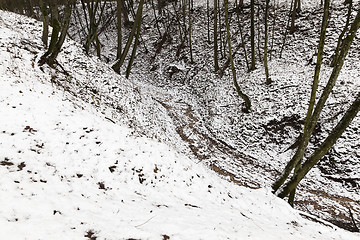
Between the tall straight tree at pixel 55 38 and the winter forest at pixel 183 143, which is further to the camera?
the tall straight tree at pixel 55 38

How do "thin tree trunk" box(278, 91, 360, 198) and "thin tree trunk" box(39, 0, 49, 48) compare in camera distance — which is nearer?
"thin tree trunk" box(278, 91, 360, 198)

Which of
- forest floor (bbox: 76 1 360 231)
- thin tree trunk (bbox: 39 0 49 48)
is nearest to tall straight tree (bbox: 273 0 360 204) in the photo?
forest floor (bbox: 76 1 360 231)

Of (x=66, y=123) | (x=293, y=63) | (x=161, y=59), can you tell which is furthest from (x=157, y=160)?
(x=161, y=59)

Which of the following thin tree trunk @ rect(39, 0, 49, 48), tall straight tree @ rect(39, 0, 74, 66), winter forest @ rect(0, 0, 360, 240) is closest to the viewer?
winter forest @ rect(0, 0, 360, 240)

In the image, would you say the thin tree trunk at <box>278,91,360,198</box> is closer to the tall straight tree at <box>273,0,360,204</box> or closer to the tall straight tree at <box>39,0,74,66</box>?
the tall straight tree at <box>273,0,360,204</box>

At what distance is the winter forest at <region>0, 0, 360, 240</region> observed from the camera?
12.9ft

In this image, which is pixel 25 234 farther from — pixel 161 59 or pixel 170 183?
pixel 161 59

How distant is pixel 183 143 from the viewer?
443 inches

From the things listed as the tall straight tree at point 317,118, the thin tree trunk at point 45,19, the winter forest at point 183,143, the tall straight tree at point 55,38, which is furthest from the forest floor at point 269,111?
the thin tree trunk at point 45,19

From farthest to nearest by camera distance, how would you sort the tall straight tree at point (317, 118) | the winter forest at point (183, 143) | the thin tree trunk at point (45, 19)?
the thin tree trunk at point (45, 19), the tall straight tree at point (317, 118), the winter forest at point (183, 143)

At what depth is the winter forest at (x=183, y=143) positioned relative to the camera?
3.95 m

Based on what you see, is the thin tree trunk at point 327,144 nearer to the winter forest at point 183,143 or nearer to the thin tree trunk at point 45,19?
the winter forest at point 183,143

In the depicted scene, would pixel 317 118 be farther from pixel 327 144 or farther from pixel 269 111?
pixel 269 111

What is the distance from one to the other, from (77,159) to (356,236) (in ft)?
25.1
